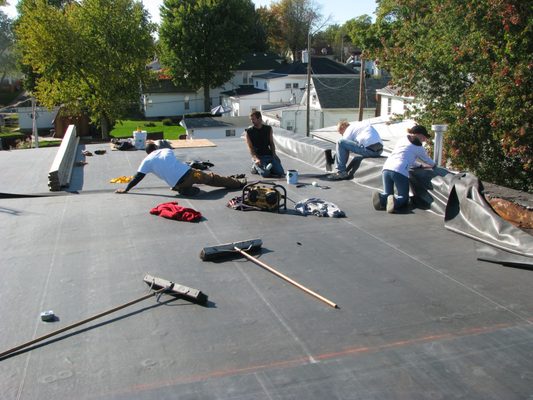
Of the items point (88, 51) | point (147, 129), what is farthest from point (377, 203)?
point (147, 129)

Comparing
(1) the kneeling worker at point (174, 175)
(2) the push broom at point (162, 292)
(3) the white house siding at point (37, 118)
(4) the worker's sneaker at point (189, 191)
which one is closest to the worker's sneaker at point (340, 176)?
(1) the kneeling worker at point (174, 175)

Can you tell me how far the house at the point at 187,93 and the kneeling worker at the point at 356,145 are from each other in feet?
123

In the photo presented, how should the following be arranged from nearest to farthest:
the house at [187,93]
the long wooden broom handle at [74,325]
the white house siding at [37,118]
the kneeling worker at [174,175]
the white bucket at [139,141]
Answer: the long wooden broom handle at [74,325], the kneeling worker at [174,175], the white bucket at [139,141], the white house siding at [37,118], the house at [187,93]

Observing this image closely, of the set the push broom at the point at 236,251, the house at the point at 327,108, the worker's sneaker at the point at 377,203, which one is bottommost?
the push broom at the point at 236,251

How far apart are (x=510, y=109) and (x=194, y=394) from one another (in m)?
9.29

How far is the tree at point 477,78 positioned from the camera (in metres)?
9.85

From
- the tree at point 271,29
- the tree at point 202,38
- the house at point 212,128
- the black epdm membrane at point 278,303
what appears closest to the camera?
the black epdm membrane at point 278,303

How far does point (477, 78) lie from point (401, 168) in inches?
233

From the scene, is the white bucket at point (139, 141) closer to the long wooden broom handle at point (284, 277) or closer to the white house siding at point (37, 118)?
the long wooden broom handle at point (284, 277)

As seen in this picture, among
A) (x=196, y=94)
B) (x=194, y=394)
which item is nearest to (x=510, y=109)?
(x=194, y=394)

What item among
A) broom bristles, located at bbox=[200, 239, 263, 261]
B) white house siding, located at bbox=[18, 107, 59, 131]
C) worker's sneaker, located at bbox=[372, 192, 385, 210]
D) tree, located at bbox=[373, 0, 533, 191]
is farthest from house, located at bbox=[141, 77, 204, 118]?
broom bristles, located at bbox=[200, 239, 263, 261]

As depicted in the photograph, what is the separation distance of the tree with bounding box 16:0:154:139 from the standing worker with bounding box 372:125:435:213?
27.3m

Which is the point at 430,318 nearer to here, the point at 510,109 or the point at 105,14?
the point at 510,109

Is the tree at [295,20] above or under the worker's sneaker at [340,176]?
above
